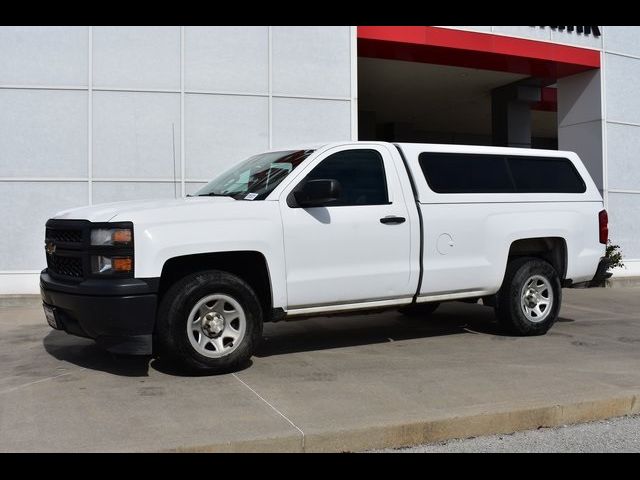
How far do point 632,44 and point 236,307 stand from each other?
13.2 m

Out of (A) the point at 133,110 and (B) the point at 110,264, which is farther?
(A) the point at 133,110

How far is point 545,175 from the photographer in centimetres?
766

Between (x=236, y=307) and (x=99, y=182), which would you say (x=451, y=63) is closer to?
(x=99, y=182)

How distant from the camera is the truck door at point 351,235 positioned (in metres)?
5.96

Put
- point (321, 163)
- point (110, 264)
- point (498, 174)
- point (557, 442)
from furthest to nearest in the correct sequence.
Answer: point (498, 174) < point (321, 163) < point (110, 264) < point (557, 442)

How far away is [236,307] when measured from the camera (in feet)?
18.6

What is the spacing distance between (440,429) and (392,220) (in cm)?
240

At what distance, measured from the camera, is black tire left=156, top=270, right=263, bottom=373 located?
544cm

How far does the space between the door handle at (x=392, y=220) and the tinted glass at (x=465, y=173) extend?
0.58 meters

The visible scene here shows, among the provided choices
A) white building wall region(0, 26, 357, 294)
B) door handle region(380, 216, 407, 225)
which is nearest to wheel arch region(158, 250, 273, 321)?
door handle region(380, 216, 407, 225)

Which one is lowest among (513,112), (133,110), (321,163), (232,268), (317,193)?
(232,268)

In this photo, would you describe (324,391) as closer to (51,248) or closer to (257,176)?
(257,176)

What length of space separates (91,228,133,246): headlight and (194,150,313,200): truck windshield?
1167 millimetres

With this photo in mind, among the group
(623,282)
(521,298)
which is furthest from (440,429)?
(623,282)
